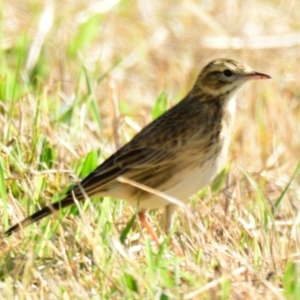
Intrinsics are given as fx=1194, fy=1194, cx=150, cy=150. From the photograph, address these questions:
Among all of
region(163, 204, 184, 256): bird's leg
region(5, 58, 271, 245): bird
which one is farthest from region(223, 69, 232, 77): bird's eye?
region(163, 204, 184, 256): bird's leg

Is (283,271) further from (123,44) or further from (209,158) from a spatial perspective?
(123,44)

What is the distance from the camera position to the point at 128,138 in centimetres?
823

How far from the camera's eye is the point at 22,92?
832 cm

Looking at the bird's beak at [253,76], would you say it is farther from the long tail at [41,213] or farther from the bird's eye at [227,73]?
the long tail at [41,213]

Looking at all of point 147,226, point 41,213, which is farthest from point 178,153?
point 41,213

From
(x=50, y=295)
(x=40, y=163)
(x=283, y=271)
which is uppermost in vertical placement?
(x=40, y=163)

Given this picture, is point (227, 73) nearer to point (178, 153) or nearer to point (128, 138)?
point (178, 153)

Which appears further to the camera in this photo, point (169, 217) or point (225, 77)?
point (225, 77)

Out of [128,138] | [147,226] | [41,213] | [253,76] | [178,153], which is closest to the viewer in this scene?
[41,213]

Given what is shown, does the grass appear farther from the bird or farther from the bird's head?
the bird's head

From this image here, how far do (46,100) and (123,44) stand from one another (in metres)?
2.82

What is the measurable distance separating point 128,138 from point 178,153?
133 centimetres

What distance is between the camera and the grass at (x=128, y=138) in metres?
5.52

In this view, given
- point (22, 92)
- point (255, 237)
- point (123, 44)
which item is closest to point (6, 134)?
point (22, 92)
